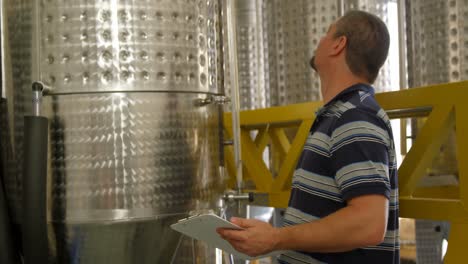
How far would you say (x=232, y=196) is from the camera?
2213mm

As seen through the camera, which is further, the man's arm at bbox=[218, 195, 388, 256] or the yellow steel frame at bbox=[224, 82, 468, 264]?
the yellow steel frame at bbox=[224, 82, 468, 264]

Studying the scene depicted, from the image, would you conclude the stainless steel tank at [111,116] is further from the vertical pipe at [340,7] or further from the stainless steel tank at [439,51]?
the vertical pipe at [340,7]

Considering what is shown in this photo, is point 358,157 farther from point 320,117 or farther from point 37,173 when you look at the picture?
point 37,173

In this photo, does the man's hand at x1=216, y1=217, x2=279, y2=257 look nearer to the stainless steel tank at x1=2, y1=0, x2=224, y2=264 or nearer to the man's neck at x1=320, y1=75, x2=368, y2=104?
the man's neck at x1=320, y1=75, x2=368, y2=104

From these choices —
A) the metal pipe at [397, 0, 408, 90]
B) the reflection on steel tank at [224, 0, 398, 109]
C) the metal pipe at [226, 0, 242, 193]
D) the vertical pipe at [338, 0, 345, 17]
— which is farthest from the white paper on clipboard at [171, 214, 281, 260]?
the vertical pipe at [338, 0, 345, 17]

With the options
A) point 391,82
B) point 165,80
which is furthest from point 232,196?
point 391,82

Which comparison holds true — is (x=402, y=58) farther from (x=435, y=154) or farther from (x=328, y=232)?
(x=328, y=232)

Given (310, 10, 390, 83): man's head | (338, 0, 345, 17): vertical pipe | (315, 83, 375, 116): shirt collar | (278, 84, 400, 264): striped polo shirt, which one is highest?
(338, 0, 345, 17): vertical pipe

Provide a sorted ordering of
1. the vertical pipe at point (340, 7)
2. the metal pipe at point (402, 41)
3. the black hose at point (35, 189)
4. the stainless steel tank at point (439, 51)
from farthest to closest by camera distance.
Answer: the vertical pipe at point (340, 7), the metal pipe at point (402, 41), the stainless steel tank at point (439, 51), the black hose at point (35, 189)

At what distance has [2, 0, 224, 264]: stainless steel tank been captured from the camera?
6.21 feet

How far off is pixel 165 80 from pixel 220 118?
34 cm

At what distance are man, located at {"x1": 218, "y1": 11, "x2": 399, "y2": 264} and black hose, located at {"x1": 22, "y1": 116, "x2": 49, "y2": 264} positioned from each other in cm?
65

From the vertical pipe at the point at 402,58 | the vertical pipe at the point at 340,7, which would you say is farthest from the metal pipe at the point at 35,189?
the vertical pipe at the point at 340,7

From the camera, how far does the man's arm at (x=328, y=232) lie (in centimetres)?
143
